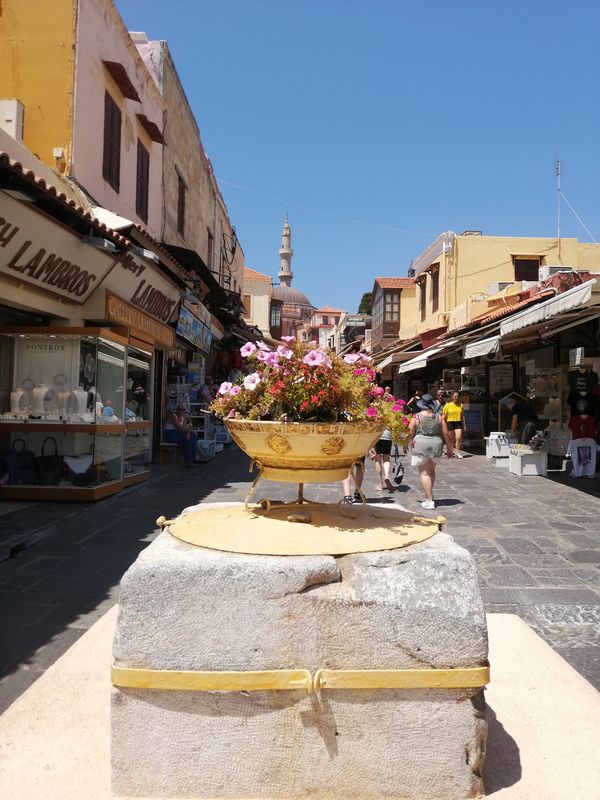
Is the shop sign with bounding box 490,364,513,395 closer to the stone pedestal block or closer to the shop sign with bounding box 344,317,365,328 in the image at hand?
the stone pedestal block

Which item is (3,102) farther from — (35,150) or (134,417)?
(134,417)

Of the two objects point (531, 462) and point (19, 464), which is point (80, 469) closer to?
point (19, 464)

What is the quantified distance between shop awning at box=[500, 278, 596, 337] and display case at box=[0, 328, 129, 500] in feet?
20.8

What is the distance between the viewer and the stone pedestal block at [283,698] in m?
1.75

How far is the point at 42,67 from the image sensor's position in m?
8.60

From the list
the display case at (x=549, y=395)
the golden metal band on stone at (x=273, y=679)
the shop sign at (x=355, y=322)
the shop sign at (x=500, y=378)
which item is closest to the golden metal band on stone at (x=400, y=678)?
the golden metal band on stone at (x=273, y=679)

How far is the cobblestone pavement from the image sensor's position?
346 centimetres

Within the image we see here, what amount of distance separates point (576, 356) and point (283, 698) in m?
11.6

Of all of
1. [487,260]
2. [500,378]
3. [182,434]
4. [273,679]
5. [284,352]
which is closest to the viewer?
[273,679]

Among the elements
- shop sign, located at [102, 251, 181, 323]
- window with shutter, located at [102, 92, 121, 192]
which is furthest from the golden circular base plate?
window with shutter, located at [102, 92, 121, 192]

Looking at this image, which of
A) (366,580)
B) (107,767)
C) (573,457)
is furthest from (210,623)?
(573,457)

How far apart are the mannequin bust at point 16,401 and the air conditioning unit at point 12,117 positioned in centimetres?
375

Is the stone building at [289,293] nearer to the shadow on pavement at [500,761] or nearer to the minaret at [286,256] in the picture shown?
the minaret at [286,256]

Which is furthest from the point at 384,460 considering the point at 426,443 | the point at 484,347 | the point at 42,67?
the point at 42,67
